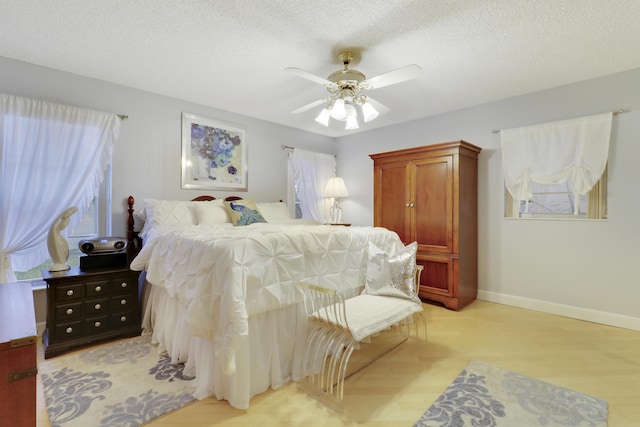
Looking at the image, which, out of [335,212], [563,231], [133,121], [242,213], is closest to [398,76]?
[242,213]

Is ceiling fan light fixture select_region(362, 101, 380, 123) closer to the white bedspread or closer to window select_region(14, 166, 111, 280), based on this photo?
the white bedspread

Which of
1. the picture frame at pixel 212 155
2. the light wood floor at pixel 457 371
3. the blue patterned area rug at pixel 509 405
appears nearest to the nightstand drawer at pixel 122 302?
the light wood floor at pixel 457 371

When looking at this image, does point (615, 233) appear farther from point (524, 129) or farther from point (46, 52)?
point (46, 52)

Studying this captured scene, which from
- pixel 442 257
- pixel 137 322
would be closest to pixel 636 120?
pixel 442 257

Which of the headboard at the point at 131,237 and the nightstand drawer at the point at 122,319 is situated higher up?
the headboard at the point at 131,237

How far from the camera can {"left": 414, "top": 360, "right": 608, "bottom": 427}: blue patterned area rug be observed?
1562mm

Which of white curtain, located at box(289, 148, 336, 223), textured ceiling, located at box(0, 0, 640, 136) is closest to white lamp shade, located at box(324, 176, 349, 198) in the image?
white curtain, located at box(289, 148, 336, 223)

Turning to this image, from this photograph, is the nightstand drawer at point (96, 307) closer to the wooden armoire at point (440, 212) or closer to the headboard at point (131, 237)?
the headboard at point (131, 237)

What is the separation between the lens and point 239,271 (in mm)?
1604

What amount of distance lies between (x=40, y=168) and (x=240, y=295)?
2.48 metres

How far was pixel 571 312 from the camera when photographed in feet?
10.1

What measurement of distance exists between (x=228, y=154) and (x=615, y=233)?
4329mm

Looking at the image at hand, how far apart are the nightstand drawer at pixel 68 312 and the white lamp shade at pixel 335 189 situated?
331cm

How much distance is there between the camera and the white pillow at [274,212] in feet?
12.0
